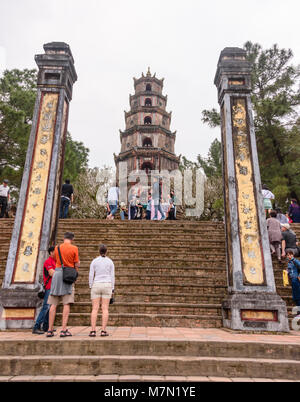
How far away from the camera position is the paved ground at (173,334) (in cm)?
370

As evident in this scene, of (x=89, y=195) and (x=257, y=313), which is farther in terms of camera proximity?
(x=89, y=195)

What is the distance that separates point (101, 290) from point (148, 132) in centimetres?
2151

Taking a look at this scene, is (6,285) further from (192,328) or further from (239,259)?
(239,259)

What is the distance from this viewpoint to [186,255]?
22.1 ft

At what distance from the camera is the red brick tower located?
23359 millimetres

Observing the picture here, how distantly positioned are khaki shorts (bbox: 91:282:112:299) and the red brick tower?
19514 mm

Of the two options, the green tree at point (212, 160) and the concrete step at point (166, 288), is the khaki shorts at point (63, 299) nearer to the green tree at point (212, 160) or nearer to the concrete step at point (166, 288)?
the concrete step at point (166, 288)

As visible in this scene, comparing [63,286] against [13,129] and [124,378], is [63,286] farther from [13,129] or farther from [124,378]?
[13,129]

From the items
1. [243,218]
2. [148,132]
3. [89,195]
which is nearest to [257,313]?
[243,218]

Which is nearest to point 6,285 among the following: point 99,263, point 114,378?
point 99,263

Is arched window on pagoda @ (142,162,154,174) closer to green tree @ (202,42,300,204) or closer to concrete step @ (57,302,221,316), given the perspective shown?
green tree @ (202,42,300,204)

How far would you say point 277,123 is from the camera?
43.1 feet

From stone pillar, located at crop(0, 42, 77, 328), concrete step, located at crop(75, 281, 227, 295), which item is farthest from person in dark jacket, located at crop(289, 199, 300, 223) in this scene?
stone pillar, located at crop(0, 42, 77, 328)
